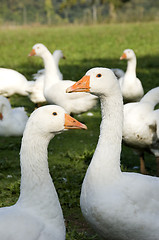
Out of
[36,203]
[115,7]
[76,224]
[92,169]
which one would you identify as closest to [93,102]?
[76,224]

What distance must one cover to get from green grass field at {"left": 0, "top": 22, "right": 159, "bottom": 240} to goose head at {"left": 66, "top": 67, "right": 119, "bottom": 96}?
4.63 ft

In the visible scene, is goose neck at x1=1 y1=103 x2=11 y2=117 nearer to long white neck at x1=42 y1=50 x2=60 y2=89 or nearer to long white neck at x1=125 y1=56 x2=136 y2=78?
long white neck at x1=42 y1=50 x2=60 y2=89

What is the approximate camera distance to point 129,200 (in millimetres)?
3379

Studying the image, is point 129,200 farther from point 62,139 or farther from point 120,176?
point 62,139

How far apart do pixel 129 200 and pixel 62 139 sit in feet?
14.0

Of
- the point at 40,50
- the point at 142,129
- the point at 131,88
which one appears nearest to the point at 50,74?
the point at 40,50

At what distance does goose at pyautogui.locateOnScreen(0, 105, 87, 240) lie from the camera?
300cm

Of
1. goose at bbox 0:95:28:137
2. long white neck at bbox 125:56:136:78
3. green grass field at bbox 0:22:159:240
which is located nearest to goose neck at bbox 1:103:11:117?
goose at bbox 0:95:28:137

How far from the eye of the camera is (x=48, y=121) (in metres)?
3.13

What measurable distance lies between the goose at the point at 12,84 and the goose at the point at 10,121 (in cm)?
200

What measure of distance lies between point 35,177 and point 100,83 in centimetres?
101

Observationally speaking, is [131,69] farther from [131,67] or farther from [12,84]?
[12,84]

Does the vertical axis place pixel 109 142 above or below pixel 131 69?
above

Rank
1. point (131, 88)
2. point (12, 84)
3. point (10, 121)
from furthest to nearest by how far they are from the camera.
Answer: point (12, 84)
point (131, 88)
point (10, 121)
